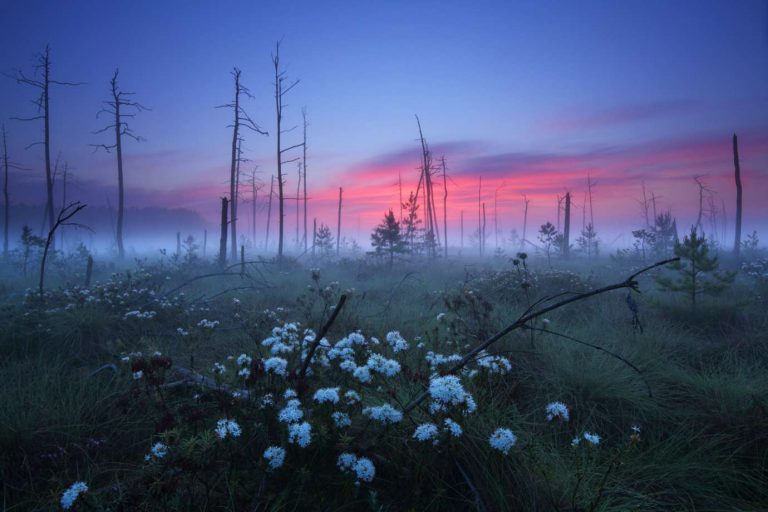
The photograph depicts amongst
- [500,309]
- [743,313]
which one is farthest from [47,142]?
[743,313]

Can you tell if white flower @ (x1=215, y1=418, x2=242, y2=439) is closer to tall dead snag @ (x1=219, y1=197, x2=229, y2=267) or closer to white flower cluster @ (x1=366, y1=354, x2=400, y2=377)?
white flower cluster @ (x1=366, y1=354, x2=400, y2=377)

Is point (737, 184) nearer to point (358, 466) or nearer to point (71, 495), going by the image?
point (358, 466)

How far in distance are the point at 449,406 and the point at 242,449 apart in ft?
4.80

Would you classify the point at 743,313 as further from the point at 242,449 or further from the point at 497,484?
the point at 242,449

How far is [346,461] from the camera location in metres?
1.99

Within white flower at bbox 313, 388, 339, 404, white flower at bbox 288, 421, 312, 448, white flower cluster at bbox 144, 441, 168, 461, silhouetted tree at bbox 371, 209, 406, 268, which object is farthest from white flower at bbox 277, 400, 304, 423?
silhouetted tree at bbox 371, 209, 406, 268

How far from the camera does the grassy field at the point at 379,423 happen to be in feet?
6.80

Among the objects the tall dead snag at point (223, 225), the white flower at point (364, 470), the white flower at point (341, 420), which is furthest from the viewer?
the tall dead snag at point (223, 225)

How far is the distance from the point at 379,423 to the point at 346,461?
48 centimetres

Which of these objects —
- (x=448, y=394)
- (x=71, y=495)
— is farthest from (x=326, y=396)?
(x=71, y=495)

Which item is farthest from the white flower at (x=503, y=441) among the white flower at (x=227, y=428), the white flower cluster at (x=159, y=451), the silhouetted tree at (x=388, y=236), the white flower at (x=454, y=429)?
the silhouetted tree at (x=388, y=236)

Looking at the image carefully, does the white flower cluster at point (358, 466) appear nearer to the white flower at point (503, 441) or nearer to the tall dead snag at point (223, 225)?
the white flower at point (503, 441)

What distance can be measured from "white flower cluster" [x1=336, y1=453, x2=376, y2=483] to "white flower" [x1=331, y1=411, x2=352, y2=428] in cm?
20

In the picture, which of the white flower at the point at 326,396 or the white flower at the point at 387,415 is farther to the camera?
the white flower at the point at 326,396
